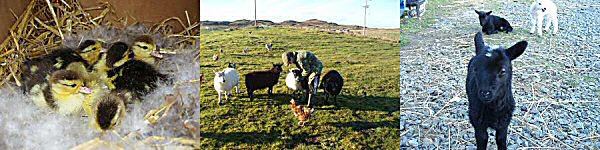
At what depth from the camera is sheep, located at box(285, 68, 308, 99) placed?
301cm

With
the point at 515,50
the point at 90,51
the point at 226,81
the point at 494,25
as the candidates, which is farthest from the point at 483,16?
the point at 90,51

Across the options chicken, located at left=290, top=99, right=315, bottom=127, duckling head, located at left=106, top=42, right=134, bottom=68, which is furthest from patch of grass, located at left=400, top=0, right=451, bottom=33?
duckling head, located at left=106, top=42, right=134, bottom=68

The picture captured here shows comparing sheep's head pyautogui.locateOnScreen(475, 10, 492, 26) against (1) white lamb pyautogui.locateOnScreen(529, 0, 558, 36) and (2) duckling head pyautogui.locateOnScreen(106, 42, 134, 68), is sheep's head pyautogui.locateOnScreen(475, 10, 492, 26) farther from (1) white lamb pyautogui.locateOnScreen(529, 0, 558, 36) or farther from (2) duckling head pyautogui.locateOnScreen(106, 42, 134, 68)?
(2) duckling head pyautogui.locateOnScreen(106, 42, 134, 68)

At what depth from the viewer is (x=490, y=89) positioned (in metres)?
2.75

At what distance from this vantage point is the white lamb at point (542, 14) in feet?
9.48

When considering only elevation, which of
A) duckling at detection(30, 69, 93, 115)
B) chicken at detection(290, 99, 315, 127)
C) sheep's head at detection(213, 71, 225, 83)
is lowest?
chicken at detection(290, 99, 315, 127)

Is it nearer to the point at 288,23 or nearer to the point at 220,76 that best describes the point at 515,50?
the point at 288,23

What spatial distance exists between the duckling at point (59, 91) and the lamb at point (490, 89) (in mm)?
1541

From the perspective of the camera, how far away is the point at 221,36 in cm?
299

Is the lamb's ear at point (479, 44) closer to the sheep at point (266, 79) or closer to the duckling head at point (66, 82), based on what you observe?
the sheep at point (266, 79)

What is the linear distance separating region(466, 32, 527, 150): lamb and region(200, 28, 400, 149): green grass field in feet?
1.02

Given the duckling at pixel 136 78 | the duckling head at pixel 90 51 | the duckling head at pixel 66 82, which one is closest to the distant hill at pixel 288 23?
the duckling at pixel 136 78

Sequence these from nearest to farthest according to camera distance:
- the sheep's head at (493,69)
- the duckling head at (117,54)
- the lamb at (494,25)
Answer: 1. the sheep's head at (493,69)
2. the lamb at (494,25)
3. the duckling head at (117,54)

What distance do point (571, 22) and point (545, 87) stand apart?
0.28 meters
